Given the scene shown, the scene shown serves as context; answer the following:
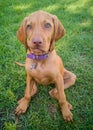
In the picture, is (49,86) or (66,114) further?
(49,86)

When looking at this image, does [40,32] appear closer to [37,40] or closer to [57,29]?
[37,40]

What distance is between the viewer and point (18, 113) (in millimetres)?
4184

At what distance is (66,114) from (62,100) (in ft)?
0.71

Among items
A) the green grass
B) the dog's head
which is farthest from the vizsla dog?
the green grass

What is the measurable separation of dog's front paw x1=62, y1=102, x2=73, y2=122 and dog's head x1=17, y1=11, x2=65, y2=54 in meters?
0.93

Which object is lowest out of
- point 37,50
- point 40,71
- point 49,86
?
point 49,86

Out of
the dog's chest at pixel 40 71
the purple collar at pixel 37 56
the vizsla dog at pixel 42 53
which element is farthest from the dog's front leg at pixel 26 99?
the purple collar at pixel 37 56

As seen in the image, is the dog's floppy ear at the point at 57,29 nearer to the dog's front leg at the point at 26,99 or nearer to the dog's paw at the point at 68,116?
the dog's front leg at the point at 26,99

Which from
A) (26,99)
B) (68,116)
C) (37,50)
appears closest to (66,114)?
(68,116)

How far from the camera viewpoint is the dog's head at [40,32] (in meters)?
3.54

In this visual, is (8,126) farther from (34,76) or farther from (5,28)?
(5,28)

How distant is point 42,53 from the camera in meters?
3.86

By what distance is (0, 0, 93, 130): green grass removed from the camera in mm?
4082

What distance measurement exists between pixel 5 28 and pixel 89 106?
9.98 ft
